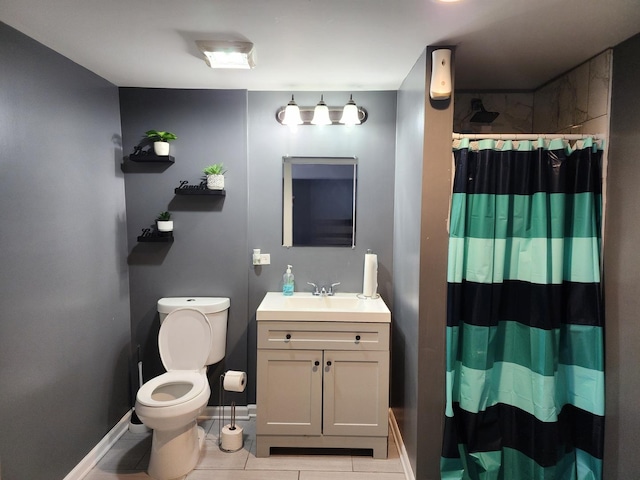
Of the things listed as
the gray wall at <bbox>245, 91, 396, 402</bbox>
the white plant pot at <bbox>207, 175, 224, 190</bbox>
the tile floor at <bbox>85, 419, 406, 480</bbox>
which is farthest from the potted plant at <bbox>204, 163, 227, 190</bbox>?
the tile floor at <bbox>85, 419, 406, 480</bbox>

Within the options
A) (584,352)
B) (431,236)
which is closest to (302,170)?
(431,236)

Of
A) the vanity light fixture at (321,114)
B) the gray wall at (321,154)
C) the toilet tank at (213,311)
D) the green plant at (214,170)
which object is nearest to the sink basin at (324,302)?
the gray wall at (321,154)

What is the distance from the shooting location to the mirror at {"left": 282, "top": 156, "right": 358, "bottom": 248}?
2.62 meters

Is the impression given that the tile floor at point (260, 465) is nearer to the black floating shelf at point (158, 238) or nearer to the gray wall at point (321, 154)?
the gray wall at point (321, 154)

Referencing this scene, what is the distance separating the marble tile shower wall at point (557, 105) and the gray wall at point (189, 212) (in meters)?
1.66

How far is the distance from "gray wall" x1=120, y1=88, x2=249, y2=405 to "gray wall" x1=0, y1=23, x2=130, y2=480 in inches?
5.6

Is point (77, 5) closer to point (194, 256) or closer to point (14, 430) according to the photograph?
point (194, 256)

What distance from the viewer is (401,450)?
228 centimetres

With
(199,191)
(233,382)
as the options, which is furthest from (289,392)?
(199,191)

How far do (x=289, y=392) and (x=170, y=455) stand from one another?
29.5 inches

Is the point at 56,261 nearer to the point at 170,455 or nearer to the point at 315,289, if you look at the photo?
the point at 170,455

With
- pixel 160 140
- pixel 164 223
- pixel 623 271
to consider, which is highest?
pixel 160 140

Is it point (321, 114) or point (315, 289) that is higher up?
point (321, 114)

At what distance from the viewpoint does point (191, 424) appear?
212 cm
